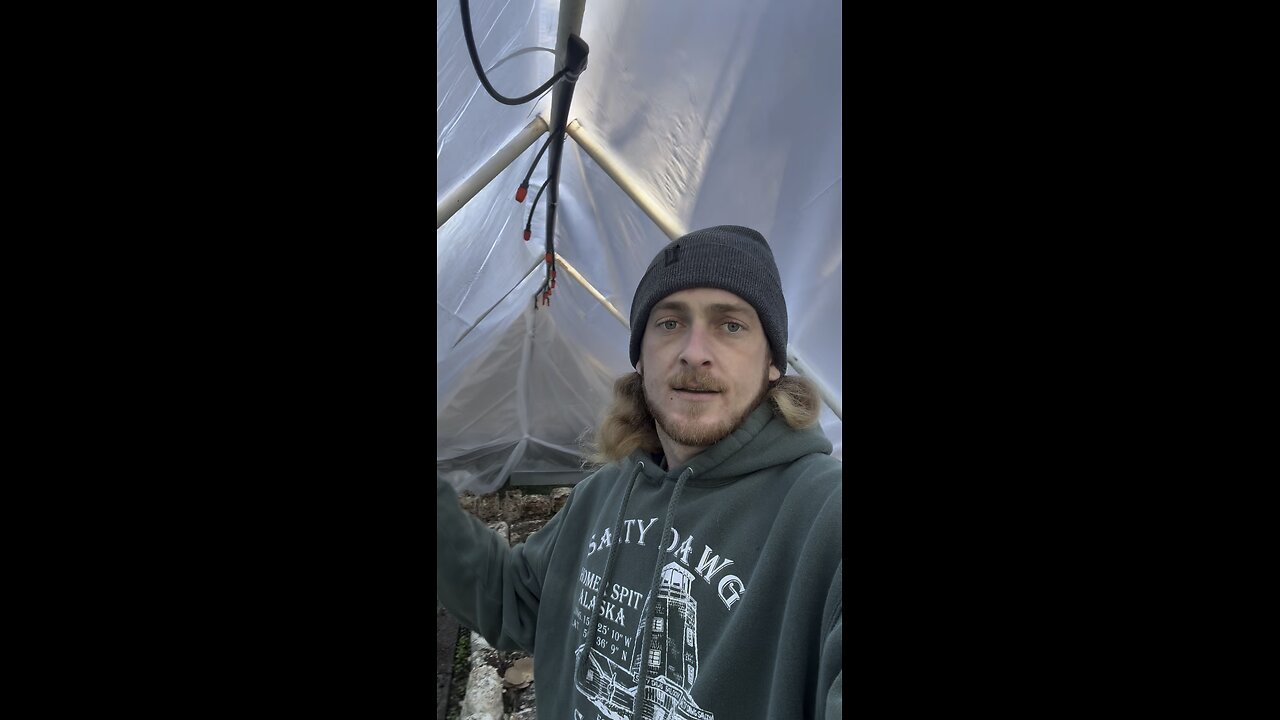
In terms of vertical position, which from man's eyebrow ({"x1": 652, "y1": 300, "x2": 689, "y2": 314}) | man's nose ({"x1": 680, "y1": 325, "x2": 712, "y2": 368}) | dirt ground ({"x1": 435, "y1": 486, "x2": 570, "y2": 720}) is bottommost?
dirt ground ({"x1": 435, "y1": 486, "x2": 570, "y2": 720})

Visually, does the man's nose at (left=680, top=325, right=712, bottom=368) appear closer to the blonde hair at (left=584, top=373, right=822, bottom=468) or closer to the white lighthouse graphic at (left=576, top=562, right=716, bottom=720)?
the blonde hair at (left=584, top=373, right=822, bottom=468)

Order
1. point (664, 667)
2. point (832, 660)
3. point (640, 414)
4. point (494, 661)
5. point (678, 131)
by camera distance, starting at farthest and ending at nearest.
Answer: point (494, 661) < point (678, 131) < point (640, 414) < point (664, 667) < point (832, 660)

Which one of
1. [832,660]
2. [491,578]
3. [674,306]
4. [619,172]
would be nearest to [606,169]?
[619,172]

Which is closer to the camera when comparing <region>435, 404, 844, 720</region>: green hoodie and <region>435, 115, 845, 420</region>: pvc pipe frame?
<region>435, 404, 844, 720</region>: green hoodie

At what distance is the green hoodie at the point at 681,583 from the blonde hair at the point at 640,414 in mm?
28

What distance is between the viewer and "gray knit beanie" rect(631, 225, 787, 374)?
0.92 metres

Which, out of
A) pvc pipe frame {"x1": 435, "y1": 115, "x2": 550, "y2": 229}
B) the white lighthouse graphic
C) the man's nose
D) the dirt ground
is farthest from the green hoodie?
pvc pipe frame {"x1": 435, "y1": 115, "x2": 550, "y2": 229}

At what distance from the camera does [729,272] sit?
2.99 feet

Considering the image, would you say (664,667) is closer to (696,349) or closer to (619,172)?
(696,349)

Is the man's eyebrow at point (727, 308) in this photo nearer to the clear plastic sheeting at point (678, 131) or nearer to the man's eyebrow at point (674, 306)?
the man's eyebrow at point (674, 306)

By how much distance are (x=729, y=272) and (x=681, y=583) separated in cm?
47
